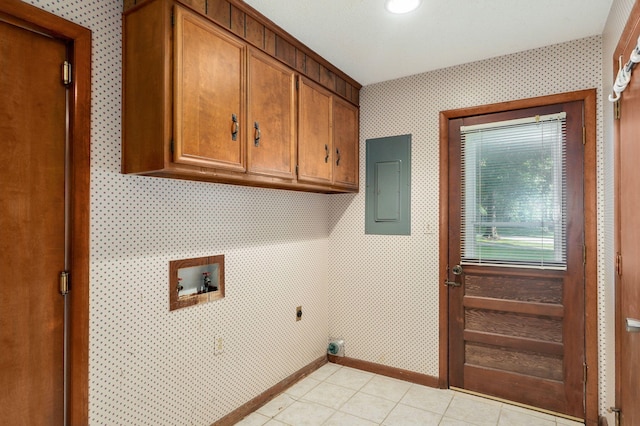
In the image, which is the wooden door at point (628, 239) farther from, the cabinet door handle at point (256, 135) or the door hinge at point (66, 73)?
the door hinge at point (66, 73)

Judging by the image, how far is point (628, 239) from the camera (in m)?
1.66

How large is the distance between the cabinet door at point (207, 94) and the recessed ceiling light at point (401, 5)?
86 centimetres

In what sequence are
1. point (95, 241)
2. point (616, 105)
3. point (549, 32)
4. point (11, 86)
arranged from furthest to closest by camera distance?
point (549, 32) < point (616, 105) < point (95, 241) < point (11, 86)

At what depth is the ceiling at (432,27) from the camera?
2.06m

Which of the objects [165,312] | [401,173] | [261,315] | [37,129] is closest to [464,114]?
[401,173]

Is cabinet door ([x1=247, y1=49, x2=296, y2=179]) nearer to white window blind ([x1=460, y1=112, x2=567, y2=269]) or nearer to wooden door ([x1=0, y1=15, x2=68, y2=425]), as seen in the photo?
wooden door ([x1=0, y1=15, x2=68, y2=425])

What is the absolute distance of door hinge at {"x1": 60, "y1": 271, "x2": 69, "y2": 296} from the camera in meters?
1.60

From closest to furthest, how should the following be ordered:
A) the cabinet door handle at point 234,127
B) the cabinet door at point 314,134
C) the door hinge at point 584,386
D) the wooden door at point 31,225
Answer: the wooden door at point 31,225 → the cabinet door handle at point 234,127 → the door hinge at point 584,386 → the cabinet door at point 314,134

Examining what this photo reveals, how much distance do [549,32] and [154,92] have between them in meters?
2.44

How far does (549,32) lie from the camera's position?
2.35 metres

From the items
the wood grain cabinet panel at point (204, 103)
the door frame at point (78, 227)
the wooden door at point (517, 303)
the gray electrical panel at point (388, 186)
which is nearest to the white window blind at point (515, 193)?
the wooden door at point (517, 303)

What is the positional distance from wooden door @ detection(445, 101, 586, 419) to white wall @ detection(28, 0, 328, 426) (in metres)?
1.31

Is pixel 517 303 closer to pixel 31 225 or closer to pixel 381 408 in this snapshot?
pixel 381 408

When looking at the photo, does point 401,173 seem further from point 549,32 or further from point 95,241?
point 95,241
